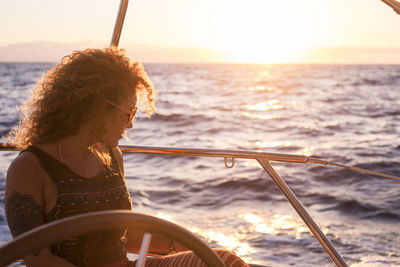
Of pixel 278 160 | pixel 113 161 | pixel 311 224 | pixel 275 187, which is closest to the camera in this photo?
pixel 113 161

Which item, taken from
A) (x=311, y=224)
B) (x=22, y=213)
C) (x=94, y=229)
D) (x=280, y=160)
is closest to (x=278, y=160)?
(x=280, y=160)

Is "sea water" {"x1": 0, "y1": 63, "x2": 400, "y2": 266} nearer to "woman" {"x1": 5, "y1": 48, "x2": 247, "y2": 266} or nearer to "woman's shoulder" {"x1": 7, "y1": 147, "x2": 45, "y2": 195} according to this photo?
"woman" {"x1": 5, "y1": 48, "x2": 247, "y2": 266}

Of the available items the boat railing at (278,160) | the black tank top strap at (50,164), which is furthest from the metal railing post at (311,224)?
the black tank top strap at (50,164)

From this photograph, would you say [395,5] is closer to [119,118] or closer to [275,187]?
[119,118]

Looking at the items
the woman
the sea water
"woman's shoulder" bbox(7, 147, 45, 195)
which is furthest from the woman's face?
the sea water

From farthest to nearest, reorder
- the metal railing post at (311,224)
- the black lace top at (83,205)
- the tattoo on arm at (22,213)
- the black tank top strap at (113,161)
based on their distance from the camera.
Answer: the metal railing post at (311,224) → the black tank top strap at (113,161) → the black lace top at (83,205) → the tattoo on arm at (22,213)

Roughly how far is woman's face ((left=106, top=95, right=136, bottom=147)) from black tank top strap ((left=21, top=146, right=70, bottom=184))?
0.17 meters

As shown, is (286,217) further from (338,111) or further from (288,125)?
(338,111)

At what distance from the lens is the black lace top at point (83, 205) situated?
130 cm

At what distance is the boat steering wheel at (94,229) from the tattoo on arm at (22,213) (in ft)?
1.59

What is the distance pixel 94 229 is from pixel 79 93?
0.67 m

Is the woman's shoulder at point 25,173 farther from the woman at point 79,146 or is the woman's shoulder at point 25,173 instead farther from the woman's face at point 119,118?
the woman's face at point 119,118

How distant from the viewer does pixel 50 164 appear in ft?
4.34

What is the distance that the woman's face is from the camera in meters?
1.42
